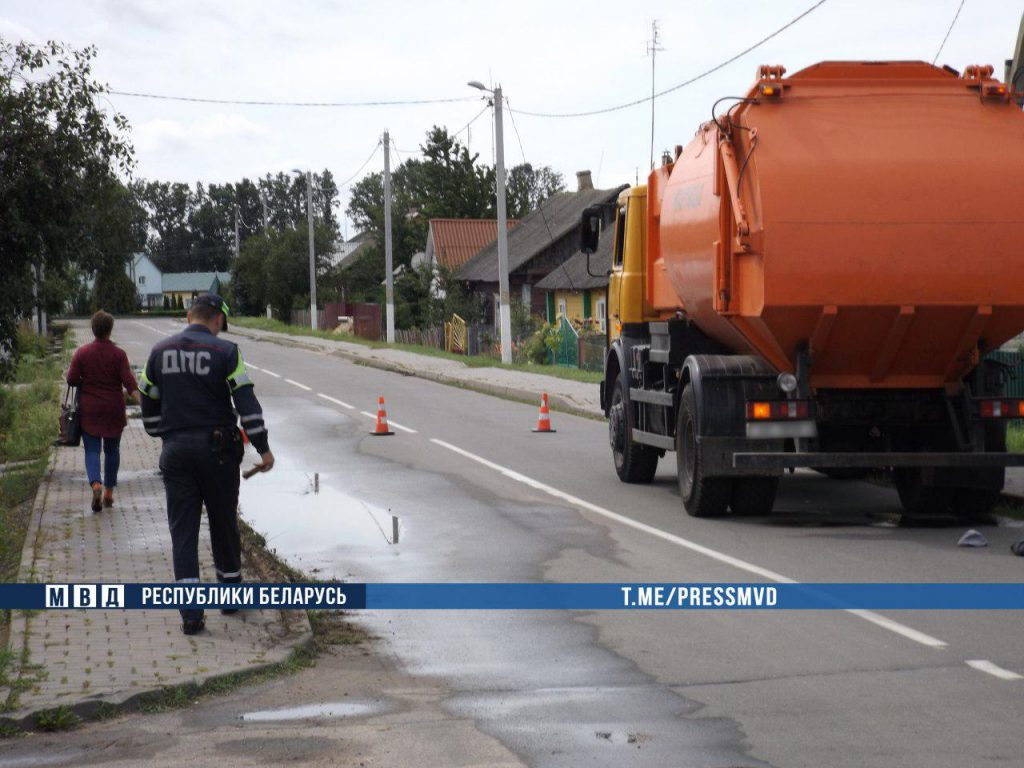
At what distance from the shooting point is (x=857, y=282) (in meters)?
11.5

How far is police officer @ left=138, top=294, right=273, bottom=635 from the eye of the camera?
821 centimetres

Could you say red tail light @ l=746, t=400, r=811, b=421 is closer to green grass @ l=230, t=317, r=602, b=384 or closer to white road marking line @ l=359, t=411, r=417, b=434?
white road marking line @ l=359, t=411, r=417, b=434

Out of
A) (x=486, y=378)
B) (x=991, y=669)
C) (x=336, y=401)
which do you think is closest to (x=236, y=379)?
(x=991, y=669)

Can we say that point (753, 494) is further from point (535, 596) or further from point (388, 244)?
point (388, 244)

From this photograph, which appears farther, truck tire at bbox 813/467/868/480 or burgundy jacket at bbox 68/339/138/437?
truck tire at bbox 813/467/868/480

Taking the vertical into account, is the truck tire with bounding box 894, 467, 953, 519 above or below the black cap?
below

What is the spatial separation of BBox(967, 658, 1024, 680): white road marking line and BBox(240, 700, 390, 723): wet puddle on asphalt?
2.90 m

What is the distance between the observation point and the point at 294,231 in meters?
81.4

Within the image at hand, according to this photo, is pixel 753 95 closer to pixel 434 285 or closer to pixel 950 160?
pixel 950 160

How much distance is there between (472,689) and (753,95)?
21.6 feet

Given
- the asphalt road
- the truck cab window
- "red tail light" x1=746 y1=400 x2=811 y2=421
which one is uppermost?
the truck cab window

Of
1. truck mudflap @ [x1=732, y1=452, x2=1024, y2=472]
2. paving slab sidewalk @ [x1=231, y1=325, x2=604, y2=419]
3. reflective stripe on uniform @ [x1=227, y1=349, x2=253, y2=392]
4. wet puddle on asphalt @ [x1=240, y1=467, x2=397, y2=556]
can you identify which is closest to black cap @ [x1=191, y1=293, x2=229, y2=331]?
reflective stripe on uniform @ [x1=227, y1=349, x2=253, y2=392]

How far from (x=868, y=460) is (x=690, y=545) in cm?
165

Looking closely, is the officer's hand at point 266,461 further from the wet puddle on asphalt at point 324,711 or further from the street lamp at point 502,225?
the street lamp at point 502,225
